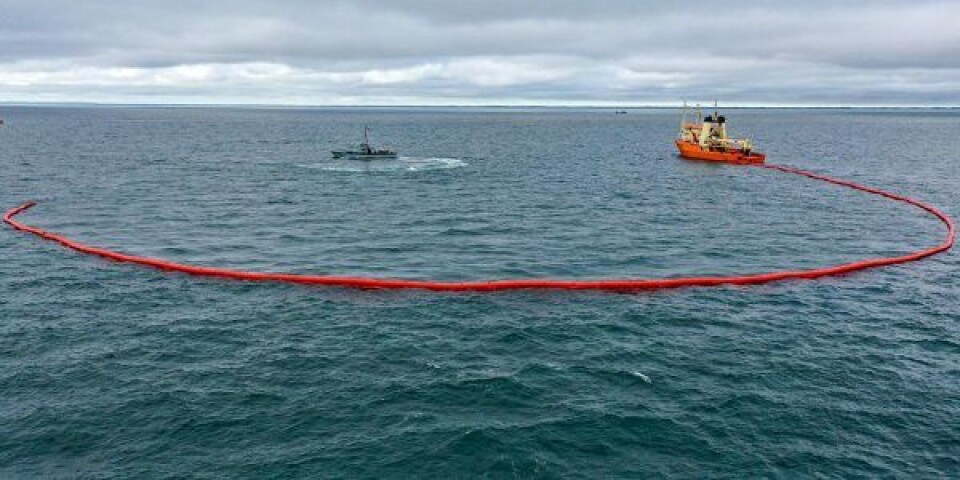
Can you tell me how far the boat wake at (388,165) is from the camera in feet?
418

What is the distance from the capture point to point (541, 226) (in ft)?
247

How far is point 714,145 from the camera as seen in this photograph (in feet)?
470

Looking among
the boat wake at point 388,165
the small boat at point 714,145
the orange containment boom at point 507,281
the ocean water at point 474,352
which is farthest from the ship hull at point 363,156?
the orange containment boom at point 507,281

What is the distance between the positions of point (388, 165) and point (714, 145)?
6788cm

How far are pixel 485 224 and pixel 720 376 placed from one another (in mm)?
42519

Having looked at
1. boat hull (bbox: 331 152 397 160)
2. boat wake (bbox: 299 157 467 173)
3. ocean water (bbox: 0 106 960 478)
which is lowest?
ocean water (bbox: 0 106 960 478)

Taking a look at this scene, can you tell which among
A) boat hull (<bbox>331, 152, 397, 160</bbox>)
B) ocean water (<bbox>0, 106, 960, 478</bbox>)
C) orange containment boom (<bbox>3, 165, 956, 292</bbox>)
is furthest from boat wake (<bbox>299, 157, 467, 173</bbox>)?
orange containment boom (<bbox>3, 165, 956, 292</bbox>)

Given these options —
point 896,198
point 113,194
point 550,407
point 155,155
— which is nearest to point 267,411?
point 550,407

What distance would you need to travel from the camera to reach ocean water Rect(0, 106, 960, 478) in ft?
96.6

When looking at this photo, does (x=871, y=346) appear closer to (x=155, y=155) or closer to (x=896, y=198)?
(x=896, y=198)

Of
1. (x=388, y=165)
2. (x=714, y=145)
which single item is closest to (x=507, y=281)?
(x=388, y=165)

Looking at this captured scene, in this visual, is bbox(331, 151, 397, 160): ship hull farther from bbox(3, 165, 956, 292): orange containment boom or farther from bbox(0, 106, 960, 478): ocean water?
bbox(3, 165, 956, 292): orange containment boom

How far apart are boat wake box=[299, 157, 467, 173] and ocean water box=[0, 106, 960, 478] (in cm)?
4490

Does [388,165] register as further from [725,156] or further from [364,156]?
[725,156]
